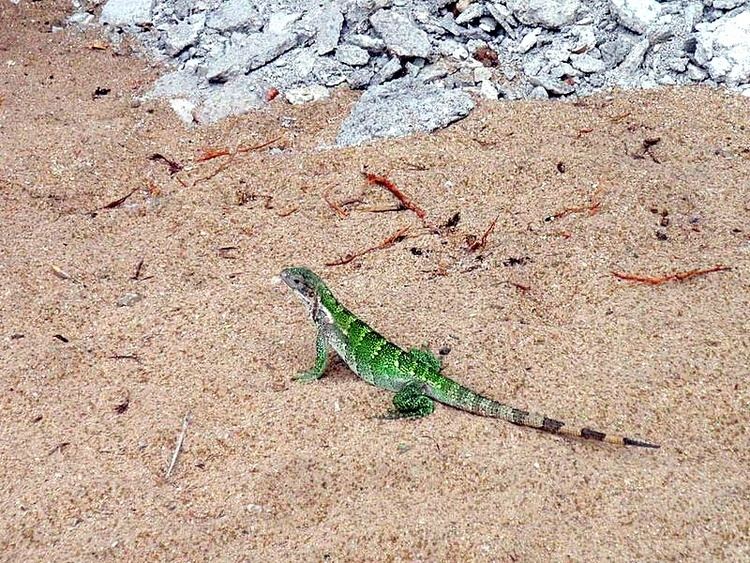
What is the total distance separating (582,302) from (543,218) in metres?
0.86

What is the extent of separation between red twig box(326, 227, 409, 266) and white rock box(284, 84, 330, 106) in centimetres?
194

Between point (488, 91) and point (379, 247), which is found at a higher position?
point (488, 91)

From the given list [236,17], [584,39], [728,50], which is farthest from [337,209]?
[728,50]

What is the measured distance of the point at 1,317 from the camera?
4609 millimetres

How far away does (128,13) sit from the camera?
800 centimetres

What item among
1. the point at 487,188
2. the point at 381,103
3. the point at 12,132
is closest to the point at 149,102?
the point at 12,132

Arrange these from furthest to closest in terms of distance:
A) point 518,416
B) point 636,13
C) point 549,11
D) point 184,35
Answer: point 184,35, point 549,11, point 636,13, point 518,416

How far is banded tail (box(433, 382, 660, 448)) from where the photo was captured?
11.2ft

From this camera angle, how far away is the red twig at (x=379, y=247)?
16.3 feet

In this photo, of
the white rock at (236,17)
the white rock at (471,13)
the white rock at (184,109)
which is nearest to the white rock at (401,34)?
the white rock at (471,13)

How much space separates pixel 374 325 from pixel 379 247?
0.76 meters

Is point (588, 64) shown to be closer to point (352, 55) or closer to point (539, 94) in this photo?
point (539, 94)

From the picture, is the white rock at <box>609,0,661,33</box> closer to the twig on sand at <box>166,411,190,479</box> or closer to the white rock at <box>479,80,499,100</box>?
the white rock at <box>479,80,499,100</box>

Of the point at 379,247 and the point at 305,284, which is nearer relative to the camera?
the point at 305,284
